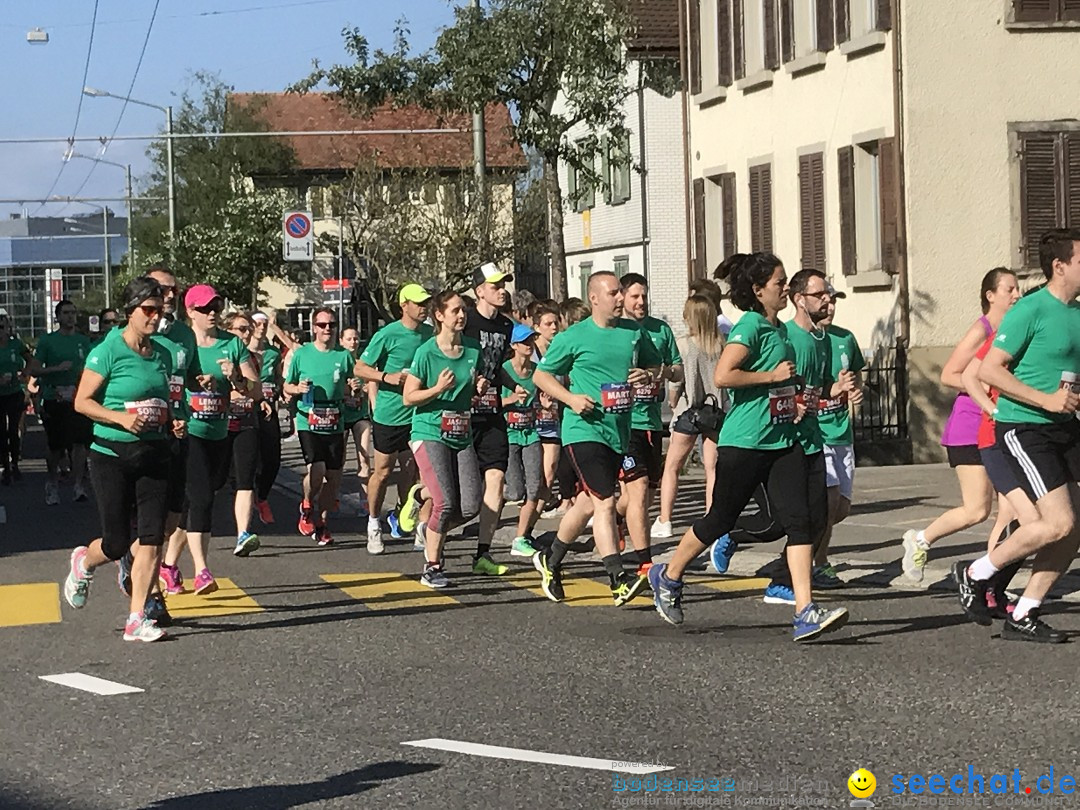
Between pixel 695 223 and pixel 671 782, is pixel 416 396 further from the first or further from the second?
pixel 695 223

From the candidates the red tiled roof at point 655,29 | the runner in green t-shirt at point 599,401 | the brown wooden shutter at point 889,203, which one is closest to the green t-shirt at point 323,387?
the runner in green t-shirt at point 599,401

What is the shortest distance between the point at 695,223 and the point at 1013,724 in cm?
2490

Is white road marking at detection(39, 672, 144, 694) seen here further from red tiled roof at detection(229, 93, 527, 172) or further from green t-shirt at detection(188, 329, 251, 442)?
red tiled roof at detection(229, 93, 527, 172)

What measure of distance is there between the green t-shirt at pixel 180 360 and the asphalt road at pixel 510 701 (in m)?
1.22

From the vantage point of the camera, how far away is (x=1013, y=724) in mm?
7793

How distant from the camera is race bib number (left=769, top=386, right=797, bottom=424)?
34.2 ft

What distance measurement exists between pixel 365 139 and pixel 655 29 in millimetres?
39830

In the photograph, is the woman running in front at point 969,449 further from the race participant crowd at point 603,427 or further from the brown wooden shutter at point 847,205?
the brown wooden shutter at point 847,205

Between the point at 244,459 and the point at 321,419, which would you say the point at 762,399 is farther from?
the point at 321,419

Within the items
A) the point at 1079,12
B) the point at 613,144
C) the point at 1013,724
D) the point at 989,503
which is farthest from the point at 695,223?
the point at 1013,724

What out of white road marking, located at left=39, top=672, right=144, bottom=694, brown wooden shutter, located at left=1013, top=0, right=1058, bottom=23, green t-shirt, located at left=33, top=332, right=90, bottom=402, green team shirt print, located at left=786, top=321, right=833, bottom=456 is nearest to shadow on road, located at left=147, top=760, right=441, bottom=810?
white road marking, located at left=39, top=672, right=144, bottom=694

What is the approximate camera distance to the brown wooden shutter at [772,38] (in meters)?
28.4

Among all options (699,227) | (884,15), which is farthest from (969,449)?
(699,227)

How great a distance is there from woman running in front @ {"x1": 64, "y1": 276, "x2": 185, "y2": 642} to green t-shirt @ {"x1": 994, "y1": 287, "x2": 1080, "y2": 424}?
426cm
